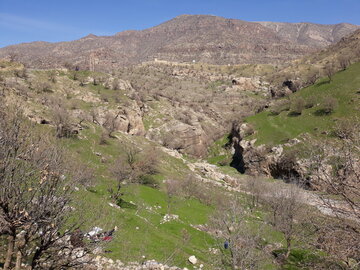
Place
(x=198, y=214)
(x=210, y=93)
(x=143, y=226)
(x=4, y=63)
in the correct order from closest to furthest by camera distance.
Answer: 1. (x=143, y=226)
2. (x=198, y=214)
3. (x=4, y=63)
4. (x=210, y=93)

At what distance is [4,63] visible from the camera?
57.1m

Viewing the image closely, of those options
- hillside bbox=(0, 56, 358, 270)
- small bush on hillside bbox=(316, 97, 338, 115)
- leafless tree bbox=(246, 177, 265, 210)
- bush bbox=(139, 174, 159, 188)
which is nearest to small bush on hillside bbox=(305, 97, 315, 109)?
small bush on hillside bbox=(316, 97, 338, 115)

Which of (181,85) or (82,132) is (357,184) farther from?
(181,85)

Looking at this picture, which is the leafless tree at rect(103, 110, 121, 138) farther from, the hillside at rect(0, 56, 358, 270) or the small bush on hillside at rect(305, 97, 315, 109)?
the small bush on hillside at rect(305, 97, 315, 109)

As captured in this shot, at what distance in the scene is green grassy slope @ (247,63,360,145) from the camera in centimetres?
5381

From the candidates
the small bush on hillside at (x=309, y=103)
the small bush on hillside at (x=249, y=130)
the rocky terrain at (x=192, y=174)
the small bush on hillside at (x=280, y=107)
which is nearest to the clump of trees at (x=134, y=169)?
the rocky terrain at (x=192, y=174)

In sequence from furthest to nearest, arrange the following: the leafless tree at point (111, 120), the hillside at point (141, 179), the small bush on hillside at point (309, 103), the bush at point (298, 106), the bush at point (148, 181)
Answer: the small bush on hillside at point (309, 103), the bush at point (298, 106), the leafless tree at point (111, 120), the bush at point (148, 181), the hillside at point (141, 179)

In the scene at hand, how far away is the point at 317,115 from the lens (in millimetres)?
57312

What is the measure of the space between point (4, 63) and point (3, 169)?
212 ft

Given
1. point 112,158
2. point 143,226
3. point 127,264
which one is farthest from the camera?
point 112,158

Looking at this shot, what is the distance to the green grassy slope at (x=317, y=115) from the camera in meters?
53.8

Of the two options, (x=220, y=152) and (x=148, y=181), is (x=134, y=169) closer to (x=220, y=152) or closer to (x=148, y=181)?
(x=148, y=181)

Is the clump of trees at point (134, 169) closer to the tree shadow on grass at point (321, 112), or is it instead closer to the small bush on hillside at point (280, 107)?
the tree shadow on grass at point (321, 112)

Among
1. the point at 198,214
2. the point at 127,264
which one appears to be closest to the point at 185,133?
the point at 198,214
